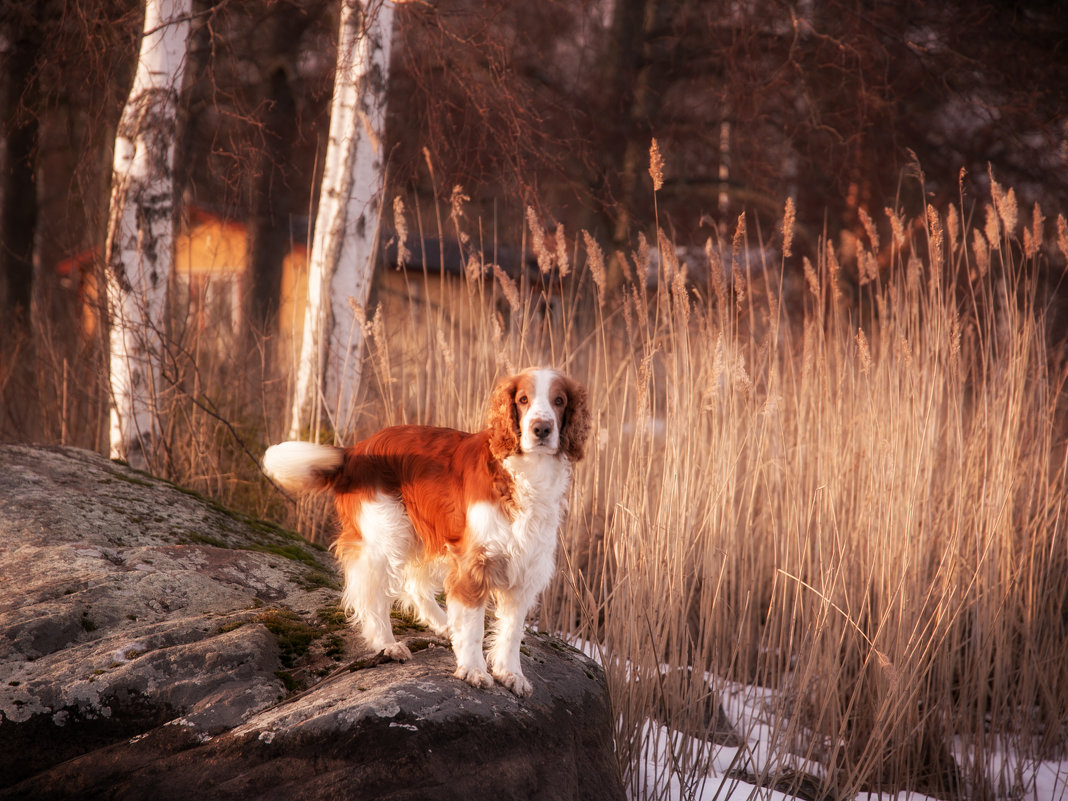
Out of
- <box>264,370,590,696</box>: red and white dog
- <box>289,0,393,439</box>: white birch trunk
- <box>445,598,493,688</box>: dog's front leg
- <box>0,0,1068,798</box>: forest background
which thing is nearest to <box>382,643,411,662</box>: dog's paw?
<box>264,370,590,696</box>: red and white dog

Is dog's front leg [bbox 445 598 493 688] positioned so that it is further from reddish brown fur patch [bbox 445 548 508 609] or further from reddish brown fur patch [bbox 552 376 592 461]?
reddish brown fur patch [bbox 552 376 592 461]

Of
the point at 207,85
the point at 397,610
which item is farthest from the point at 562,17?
the point at 397,610

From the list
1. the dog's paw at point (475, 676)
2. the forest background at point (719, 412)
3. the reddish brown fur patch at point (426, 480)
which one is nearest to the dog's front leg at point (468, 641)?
the dog's paw at point (475, 676)

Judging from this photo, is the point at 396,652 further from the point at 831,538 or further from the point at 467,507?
the point at 831,538

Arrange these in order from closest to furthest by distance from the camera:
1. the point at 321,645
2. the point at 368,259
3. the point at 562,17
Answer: the point at 321,645
the point at 368,259
the point at 562,17

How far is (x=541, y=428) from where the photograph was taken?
203 centimetres

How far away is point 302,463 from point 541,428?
78cm

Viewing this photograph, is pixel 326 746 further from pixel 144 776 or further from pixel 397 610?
pixel 397 610

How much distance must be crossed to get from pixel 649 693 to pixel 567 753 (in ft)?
2.27

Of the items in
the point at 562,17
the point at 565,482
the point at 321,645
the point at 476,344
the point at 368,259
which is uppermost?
the point at 562,17

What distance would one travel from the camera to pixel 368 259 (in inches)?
187

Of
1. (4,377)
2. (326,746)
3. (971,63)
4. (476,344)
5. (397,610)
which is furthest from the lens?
(971,63)

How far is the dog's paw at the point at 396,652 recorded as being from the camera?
2316 millimetres

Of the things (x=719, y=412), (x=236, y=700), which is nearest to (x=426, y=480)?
(x=236, y=700)
